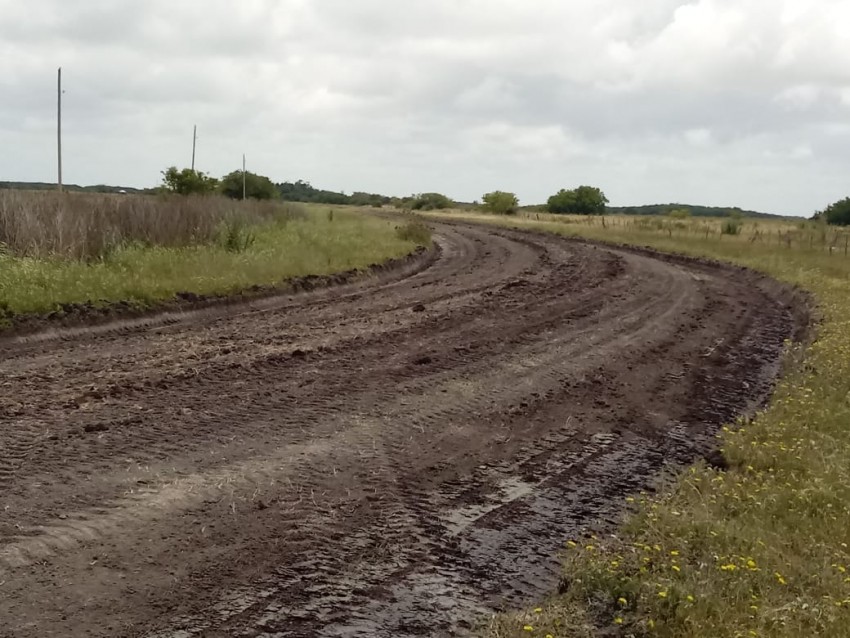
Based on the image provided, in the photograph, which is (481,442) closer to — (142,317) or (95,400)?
(95,400)

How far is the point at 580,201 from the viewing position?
315 ft

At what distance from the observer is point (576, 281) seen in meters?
17.3

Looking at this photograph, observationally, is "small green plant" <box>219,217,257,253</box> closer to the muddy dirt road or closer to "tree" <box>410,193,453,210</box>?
the muddy dirt road

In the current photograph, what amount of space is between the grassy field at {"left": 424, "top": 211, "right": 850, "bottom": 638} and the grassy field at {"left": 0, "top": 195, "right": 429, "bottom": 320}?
808cm

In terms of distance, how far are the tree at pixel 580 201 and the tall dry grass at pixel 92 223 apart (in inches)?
3199

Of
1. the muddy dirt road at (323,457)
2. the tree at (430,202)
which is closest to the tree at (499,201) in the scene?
the tree at (430,202)

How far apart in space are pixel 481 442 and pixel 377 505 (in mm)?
1588

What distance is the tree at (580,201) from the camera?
96000mm

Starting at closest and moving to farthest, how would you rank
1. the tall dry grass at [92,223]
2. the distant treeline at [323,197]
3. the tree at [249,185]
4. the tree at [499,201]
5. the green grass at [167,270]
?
the green grass at [167,270] < the tall dry grass at [92,223] < the tree at [249,185] < the tree at [499,201] < the distant treeline at [323,197]

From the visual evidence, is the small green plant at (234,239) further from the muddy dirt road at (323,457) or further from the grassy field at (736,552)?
the grassy field at (736,552)

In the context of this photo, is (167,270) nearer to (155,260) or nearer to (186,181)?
(155,260)

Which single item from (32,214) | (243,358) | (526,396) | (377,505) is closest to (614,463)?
(526,396)

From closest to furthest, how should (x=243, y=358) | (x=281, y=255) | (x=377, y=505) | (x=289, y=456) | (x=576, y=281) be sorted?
(x=377, y=505) → (x=289, y=456) → (x=243, y=358) → (x=281, y=255) → (x=576, y=281)

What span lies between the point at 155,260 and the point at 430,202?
7712 cm
